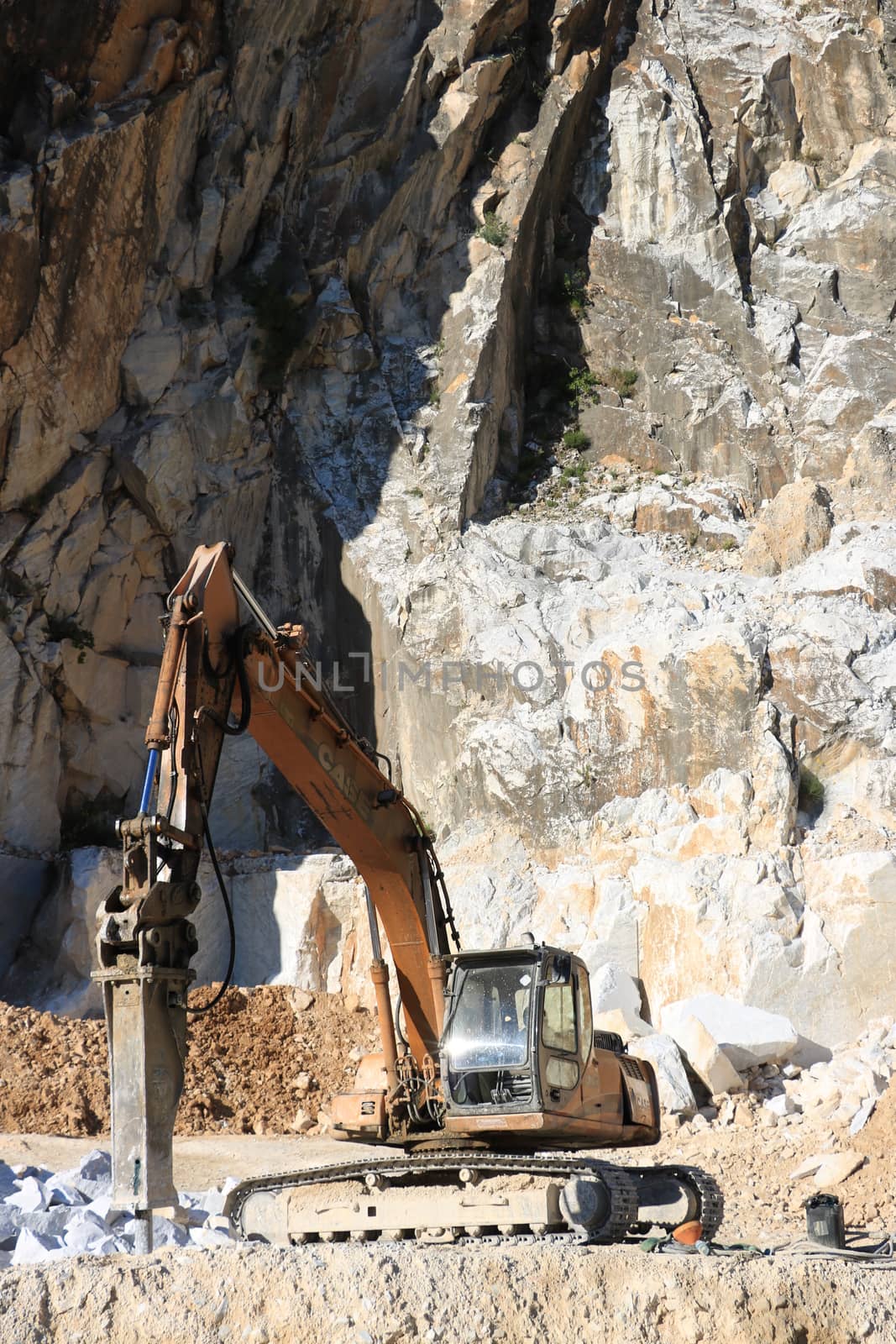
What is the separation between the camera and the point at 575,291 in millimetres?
28641

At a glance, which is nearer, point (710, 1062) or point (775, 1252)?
point (775, 1252)

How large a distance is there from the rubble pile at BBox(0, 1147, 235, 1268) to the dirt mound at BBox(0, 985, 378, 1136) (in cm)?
377

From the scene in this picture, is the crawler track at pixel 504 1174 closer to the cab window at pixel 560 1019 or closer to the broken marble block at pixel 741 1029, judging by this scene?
the cab window at pixel 560 1019

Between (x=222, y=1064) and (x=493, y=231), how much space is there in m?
17.6

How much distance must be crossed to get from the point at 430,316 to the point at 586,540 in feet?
20.8

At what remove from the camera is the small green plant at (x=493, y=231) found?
27156mm

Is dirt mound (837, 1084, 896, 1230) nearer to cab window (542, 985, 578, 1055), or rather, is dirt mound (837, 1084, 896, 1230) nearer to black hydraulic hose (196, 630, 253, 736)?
cab window (542, 985, 578, 1055)

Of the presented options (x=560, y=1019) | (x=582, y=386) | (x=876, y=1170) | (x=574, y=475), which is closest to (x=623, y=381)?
(x=582, y=386)

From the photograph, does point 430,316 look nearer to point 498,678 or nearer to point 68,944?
point 498,678

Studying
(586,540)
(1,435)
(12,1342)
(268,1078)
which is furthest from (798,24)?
(12,1342)

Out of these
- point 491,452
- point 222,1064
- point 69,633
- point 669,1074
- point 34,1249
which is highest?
point 491,452

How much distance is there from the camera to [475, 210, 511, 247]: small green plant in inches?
1069

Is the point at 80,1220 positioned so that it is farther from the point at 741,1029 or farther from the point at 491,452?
the point at 491,452

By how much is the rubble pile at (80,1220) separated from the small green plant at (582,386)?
779 inches
